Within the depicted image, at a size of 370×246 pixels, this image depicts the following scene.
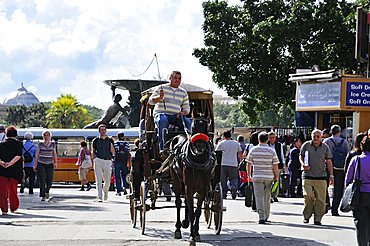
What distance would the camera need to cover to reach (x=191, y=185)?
12.4 m

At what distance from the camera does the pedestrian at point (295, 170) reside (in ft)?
78.1

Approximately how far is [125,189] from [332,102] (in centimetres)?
816

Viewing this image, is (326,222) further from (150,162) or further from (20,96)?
(20,96)

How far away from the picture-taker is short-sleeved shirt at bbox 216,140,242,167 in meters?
23.2

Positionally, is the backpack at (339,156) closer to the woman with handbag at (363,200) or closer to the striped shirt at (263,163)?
the striped shirt at (263,163)

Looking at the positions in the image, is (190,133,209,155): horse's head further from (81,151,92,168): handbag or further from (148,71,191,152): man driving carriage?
(81,151,92,168): handbag

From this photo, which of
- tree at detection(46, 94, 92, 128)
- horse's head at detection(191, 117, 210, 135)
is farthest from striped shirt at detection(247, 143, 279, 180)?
tree at detection(46, 94, 92, 128)

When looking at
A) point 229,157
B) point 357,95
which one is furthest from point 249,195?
point 357,95

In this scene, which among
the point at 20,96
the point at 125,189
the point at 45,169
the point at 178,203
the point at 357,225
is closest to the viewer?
the point at 357,225

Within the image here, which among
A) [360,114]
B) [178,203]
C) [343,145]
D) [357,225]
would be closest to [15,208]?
[178,203]

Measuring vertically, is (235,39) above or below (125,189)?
above

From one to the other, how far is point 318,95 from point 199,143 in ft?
63.1

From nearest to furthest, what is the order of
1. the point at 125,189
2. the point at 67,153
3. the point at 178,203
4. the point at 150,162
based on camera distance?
the point at 178,203 < the point at 150,162 < the point at 125,189 < the point at 67,153

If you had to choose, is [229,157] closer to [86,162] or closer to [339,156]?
[339,156]
